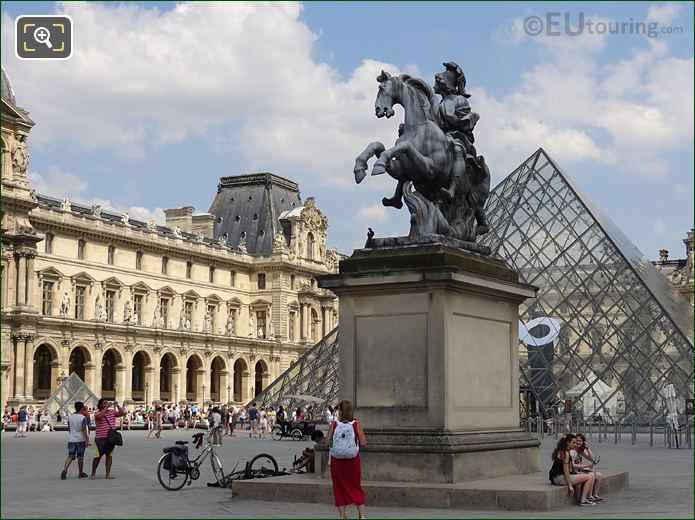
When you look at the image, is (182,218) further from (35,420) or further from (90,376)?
(35,420)

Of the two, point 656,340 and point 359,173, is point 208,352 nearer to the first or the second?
point 656,340

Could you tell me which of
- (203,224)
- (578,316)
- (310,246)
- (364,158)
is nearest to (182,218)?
A: (203,224)

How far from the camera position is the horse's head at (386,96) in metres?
12.4

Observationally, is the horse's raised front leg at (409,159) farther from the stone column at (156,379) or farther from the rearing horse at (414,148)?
the stone column at (156,379)

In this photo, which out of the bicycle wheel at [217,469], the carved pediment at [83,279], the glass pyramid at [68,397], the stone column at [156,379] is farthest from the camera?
the stone column at [156,379]

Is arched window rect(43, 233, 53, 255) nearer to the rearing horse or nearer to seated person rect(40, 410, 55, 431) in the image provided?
seated person rect(40, 410, 55, 431)

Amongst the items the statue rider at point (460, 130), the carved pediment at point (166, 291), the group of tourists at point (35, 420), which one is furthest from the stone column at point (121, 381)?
the statue rider at point (460, 130)

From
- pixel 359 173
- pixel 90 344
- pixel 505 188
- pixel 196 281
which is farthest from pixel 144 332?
pixel 359 173

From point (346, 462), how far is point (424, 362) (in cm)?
193

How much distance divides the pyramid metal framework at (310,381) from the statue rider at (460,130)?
30.6m

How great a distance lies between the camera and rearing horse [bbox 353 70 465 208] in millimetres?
12156

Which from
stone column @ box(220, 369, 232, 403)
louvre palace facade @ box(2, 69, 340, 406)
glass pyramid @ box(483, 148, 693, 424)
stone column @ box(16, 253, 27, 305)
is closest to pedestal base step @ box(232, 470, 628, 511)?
glass pyramid @ box(483, 148, 693, 424)

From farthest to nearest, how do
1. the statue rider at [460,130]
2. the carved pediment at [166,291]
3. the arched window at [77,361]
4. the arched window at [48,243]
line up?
the carved pediment at [166,291]
the arched window at [77,361]
the arched window at [48,243]
the statue rider at [460,130]

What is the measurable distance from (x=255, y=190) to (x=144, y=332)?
87.4 feet
